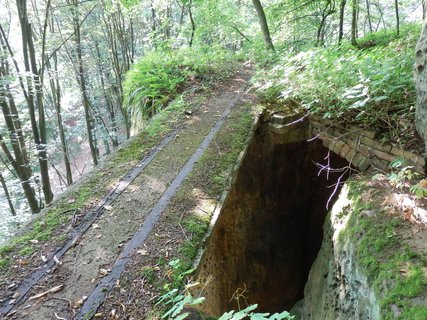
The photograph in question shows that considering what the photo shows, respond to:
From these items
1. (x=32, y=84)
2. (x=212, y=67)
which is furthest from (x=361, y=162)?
(x=32, y=84)

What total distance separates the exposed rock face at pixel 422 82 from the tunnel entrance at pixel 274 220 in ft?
5.88

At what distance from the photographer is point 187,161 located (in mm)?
4816

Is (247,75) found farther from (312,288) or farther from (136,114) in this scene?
(312,288)

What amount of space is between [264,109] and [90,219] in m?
3.75

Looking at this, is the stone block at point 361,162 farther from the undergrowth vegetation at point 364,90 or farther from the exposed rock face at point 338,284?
the exposed rock face at point 338,284

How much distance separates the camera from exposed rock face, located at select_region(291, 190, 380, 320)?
251cm

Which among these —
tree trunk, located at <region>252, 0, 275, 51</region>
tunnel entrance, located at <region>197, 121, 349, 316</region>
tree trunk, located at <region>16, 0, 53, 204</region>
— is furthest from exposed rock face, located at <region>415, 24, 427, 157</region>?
tree trunk, located at <region>16, 0, 53, 204</region>

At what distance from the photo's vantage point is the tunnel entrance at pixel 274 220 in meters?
5.08

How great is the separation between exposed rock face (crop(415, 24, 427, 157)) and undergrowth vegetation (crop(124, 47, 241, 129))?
5693mm

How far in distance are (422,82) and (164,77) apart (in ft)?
21.3

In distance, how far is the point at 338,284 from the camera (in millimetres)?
3117

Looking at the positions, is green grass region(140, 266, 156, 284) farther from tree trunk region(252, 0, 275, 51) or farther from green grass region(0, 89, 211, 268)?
tree trunk region(252, 0, 275, 51)

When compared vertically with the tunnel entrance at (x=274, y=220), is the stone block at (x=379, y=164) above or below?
above

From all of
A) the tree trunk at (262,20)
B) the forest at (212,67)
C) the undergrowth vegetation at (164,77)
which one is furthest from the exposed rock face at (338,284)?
the tree trunk at (262,20)
